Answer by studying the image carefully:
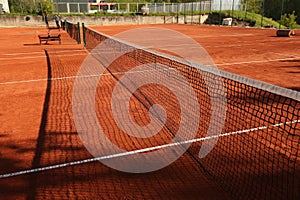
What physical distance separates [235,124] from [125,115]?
225 cm

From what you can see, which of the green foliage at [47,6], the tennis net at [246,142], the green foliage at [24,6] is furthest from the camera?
the green foliage at [24,6]

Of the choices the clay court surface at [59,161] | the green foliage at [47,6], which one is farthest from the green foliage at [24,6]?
the clay court surface at [59,161]

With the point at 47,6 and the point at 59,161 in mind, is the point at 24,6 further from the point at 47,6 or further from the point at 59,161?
the point at 59,161

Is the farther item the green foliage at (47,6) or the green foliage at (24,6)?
the green foliage at (24,6)

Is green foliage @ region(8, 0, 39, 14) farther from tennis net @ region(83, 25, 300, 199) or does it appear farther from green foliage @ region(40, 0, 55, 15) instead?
tennis net @ region(83, 25, 300, 199)

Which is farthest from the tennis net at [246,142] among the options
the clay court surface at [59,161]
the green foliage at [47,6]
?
the green foliage at [47,6]

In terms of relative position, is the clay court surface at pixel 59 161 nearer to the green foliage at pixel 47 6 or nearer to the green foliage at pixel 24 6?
the green foliage at pixel 47 6

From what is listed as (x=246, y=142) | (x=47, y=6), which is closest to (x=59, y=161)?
(x=246, y=142)

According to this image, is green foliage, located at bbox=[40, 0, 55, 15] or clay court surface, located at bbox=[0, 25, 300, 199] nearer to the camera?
clay court surface, located at bbox=[0, 25, 300, 199]

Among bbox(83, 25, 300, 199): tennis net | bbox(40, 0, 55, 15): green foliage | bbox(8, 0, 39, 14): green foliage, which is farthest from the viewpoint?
bbox(8, 0, 39, 14): green foliage

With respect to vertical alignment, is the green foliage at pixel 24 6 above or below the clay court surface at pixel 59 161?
above

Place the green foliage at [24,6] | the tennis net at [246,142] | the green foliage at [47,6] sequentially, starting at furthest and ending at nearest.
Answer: the green foliage at [24,6], the green foliage at [47,6], the tennis net at [246,142]

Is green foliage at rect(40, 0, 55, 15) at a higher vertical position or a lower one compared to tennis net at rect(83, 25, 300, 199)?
higher

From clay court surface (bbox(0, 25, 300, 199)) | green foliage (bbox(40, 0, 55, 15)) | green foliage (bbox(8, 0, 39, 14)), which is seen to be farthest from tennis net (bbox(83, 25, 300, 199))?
green foliage (bbox(8, 0, 39, 14))
